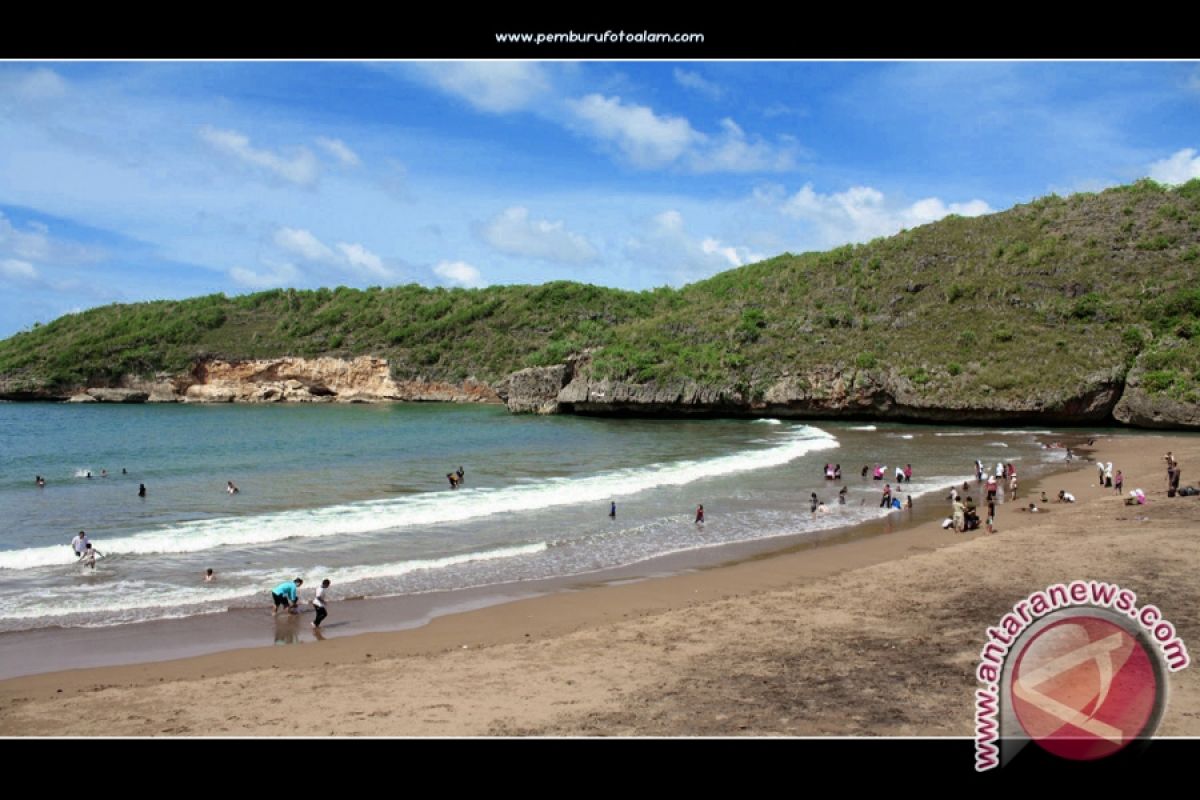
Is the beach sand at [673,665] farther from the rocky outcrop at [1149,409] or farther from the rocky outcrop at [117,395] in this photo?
the rocky outcrop at [117,395]

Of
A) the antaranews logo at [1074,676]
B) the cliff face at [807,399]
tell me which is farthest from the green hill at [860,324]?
the antaranews logo at [1074,676]

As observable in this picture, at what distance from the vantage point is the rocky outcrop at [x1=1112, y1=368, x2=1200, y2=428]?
152 feet

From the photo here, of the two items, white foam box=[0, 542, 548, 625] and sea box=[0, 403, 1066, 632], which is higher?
sea box=[0, 403, 1066, 632]

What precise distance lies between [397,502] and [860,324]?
171 ft

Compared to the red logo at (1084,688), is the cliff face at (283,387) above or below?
above

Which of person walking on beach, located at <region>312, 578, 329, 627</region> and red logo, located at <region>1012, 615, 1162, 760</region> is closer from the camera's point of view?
red logo, located at <region>1012, 615, 1162, 760</region>

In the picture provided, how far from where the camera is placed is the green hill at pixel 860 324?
5406 cm

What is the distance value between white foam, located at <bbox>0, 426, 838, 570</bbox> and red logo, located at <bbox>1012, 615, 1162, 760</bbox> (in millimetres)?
20299

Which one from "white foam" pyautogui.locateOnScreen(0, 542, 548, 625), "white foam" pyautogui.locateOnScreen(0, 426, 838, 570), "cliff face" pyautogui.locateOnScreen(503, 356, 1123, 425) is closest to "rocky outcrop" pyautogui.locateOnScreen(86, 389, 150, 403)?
"cliff face" pyautogui.locateOnScreen(503, 356, 1123, 425)

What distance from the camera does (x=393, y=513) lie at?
24.7m

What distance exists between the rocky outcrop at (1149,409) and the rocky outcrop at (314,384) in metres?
68.3
